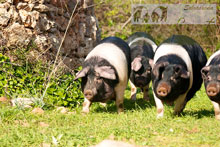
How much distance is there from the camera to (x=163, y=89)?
5.45 m

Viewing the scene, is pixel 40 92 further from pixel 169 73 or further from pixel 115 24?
pixel 115 24

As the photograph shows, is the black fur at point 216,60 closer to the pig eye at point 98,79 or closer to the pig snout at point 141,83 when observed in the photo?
the pig eye at point 98,79

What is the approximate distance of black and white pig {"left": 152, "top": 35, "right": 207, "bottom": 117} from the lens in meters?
5.60

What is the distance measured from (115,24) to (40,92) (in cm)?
870

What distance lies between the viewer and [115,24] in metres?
14.9

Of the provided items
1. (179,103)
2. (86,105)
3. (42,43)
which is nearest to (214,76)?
(179,103)

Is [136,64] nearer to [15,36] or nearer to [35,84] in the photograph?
[35,84]

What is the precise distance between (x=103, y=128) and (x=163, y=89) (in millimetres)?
1135

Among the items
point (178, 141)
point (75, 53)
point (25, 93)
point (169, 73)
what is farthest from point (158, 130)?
point (75, 53)

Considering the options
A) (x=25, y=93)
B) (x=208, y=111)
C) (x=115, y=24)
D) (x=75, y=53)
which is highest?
(x=115, y=24)

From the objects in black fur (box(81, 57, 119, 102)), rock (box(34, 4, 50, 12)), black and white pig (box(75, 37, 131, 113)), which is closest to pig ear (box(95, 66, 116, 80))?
black and white pig (box(75, 37, 131, 113))

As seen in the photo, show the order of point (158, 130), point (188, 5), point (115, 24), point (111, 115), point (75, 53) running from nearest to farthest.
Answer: point (158, 130), point (111, 115), point (75, 53), point (188, 5), point (115, 24)

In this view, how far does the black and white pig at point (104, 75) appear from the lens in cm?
609

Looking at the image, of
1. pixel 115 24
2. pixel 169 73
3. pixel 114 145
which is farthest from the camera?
pixel 115 24
